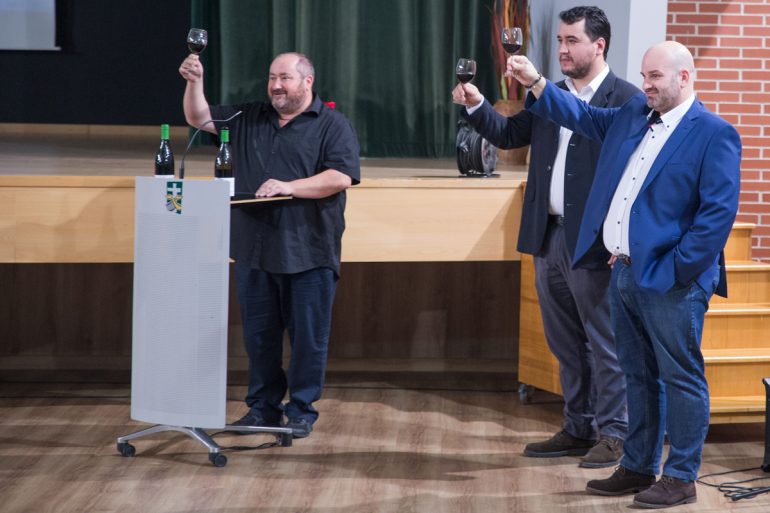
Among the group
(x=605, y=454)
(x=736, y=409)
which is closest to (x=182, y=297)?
(x=605, y=454)

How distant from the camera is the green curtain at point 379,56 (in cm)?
649

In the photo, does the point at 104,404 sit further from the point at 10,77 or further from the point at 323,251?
the point at 10,77

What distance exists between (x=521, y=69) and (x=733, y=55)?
2.56 meters

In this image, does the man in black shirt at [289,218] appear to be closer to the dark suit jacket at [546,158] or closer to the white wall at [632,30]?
the dark suit jacket at [546,158]

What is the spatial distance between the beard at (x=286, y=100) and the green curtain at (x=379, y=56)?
258cm

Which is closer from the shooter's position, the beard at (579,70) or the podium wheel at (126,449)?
→ the beard at (579,70)

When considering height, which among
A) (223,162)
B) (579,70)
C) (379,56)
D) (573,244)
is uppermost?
(379,56)

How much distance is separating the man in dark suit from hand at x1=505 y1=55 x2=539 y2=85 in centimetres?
35

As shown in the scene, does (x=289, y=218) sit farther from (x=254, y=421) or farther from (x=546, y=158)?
(x=546, y=158)

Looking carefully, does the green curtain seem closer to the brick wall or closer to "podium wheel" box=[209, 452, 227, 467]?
the brick wall

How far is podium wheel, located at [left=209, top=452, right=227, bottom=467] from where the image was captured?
11.8 feet

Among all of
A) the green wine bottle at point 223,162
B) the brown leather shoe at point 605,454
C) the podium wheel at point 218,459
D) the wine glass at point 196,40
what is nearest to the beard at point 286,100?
the green wine bottle at point 223,162

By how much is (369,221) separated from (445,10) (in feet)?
8.60

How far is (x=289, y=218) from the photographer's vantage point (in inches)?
151
